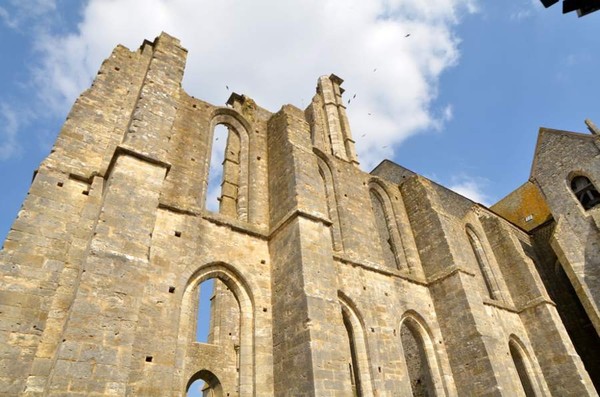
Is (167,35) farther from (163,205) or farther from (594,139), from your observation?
(594,139)

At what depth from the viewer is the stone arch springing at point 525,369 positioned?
35.9ft

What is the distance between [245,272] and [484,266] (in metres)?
9.59

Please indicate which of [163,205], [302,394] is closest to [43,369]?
[163,205]

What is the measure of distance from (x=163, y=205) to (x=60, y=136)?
2.29 m

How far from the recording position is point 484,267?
13078 mm

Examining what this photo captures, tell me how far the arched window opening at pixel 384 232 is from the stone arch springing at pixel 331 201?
1851mm

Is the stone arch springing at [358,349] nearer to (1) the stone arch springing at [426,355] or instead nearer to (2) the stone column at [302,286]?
(1) the stone arch springing at [426,355]

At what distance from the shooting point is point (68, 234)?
5891 millimetres

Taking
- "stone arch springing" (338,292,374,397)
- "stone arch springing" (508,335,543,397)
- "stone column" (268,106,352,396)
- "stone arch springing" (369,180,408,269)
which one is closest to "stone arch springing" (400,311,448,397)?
"stone arch springing" (338,292,374,397)

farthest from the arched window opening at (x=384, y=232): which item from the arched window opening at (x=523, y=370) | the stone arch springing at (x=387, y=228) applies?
the arched window opening at (x=523, y=370)

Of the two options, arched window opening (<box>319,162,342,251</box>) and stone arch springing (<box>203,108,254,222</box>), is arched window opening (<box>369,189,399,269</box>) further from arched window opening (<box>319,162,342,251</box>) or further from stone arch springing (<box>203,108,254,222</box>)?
stone arch springing (<box>203,108,254,222</box>)

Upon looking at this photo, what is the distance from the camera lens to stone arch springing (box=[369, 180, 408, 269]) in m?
11.2

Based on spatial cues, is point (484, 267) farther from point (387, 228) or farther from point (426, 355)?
point (426, 355)

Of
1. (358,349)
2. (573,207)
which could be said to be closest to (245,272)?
(358,349)
